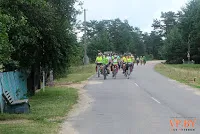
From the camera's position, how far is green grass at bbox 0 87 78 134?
950 centimetres

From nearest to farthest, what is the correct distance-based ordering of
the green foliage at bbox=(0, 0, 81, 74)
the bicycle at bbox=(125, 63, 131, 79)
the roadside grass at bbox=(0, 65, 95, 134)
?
the roadside grass at bbox=(0, 65, 95, 134) → the green foliage at bbox=(0, 0, 81, 74) → the bicycle at bbox=(125, 63, 131, 79)

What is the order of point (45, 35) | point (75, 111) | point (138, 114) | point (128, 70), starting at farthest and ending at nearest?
point (128, 70) → point (45, 35) → point (75, 111) → point (138, 114)

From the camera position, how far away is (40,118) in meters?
11.2

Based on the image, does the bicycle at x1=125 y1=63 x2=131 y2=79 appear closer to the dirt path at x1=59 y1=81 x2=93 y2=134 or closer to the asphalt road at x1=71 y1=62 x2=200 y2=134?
the dirt path at x1=59 y1=81 x2=93 y2=134

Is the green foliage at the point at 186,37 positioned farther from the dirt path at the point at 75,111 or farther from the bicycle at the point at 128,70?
the dirt path at the point at 75,111

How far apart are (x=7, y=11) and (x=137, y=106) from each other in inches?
221

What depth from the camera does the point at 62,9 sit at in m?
17.0

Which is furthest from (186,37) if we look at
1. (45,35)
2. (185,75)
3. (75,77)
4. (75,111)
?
(75,111)

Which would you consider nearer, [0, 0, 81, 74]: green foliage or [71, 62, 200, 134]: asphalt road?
[71, 62, 200, 134]: asphalt road

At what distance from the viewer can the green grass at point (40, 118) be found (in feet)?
31.2

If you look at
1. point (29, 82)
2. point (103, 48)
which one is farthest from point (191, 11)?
point (29, 82)

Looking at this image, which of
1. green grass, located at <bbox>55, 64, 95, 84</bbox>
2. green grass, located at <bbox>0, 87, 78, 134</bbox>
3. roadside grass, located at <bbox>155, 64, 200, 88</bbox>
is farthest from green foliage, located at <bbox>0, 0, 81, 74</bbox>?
green grass, located at <bbox>55, 64, 95, 84</bbox>

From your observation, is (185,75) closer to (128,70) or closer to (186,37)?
(128,70)

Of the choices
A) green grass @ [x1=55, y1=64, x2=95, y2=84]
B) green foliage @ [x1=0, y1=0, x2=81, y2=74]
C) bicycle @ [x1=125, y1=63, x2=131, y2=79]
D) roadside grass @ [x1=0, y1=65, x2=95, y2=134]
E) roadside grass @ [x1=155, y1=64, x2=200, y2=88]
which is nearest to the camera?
roadside grass @ [x1=0, y1=65, x2=95, y2=134]
